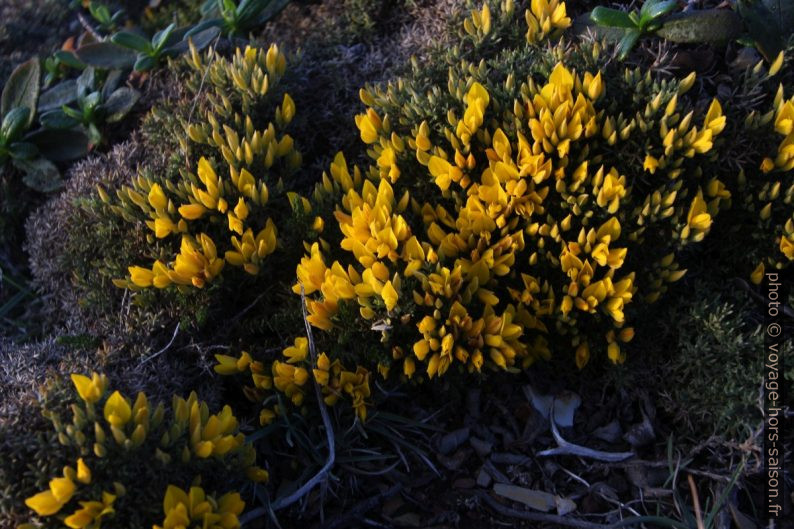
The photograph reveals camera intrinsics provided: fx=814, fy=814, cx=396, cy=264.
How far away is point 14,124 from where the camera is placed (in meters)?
3.05

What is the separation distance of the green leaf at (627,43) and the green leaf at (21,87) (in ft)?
7.17

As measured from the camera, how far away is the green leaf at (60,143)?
3.10m

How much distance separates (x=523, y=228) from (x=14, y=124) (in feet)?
6.50

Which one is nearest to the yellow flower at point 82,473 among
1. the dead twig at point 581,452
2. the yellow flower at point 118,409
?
the yellow flower at point 118,409

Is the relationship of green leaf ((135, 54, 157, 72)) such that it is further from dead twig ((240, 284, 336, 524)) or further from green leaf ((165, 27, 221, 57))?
dead twig ((240, 284, 336, 524))

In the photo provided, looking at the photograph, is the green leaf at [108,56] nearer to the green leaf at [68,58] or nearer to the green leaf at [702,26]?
A: the green leaf at [68,58]

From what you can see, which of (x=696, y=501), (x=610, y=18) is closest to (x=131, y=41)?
(x=610, y=18)

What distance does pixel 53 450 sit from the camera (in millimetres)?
1857

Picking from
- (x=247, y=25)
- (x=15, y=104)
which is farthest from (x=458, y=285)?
(x=15, y=104)

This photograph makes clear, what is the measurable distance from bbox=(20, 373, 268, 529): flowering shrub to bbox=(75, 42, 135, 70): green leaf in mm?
1615

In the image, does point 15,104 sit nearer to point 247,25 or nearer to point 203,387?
point 247,25

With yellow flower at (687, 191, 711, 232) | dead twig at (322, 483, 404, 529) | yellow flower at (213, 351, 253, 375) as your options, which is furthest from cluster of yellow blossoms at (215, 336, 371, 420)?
yellow flower at (687, 191, 711, 232)

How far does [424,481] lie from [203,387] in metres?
0.70

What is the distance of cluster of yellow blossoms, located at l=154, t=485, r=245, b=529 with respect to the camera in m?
1.79
